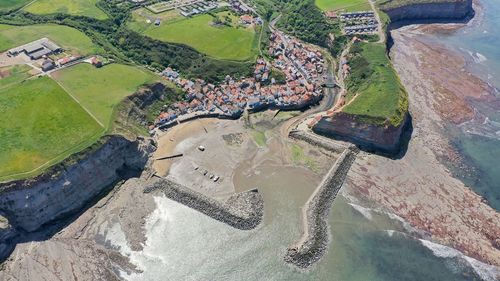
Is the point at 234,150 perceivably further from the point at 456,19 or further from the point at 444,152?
the point at 456,19

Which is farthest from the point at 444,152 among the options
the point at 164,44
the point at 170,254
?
the point at 164,44

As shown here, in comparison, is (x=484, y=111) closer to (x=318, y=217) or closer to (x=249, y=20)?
(x=318, y=217)

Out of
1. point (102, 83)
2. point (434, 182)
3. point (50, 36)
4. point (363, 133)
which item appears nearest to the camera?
point (434, 182)

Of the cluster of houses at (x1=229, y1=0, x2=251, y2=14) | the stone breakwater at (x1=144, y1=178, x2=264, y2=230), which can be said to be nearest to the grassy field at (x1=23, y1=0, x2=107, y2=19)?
the cluster of houses at (x1=229, y1=0, x2=251, y2=14)

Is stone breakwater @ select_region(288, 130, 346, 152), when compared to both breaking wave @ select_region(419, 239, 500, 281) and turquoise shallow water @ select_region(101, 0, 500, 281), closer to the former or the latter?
turquoise shallow water @ select_region(101, 0, 500, 281)

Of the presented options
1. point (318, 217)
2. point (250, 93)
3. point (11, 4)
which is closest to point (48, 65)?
point (11, 4)
